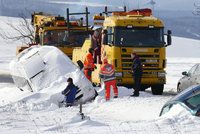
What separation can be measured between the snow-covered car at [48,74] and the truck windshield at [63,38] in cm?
510

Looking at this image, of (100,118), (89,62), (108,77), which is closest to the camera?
(100,118)

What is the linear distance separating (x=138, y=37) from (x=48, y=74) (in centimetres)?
353

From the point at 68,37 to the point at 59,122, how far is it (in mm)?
14552

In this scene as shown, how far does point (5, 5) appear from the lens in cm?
15338

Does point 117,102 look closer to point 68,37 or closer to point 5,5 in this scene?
point 68,37

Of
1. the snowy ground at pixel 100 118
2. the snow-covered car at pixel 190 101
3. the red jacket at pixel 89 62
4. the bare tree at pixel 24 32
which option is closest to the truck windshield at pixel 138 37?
the red jacket at pixel 89 62

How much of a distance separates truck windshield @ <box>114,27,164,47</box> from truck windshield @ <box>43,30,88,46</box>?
6590mm

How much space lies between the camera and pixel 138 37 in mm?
20516

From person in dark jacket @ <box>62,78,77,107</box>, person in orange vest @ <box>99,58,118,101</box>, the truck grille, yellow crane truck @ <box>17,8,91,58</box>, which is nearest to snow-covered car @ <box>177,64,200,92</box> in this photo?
the truck grille

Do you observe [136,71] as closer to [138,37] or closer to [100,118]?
[138,37]

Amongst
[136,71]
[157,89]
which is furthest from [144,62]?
[157,89]

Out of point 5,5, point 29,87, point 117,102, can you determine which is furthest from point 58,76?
point 5,5

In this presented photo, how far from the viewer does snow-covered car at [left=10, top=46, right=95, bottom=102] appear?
19.0 meters

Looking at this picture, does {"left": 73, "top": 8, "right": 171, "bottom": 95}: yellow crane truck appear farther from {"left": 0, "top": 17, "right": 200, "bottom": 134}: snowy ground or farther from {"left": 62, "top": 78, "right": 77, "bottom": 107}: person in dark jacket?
{"left": 62, "top": 78, "right": 77, "bottom": 107}: person in dark jacket
